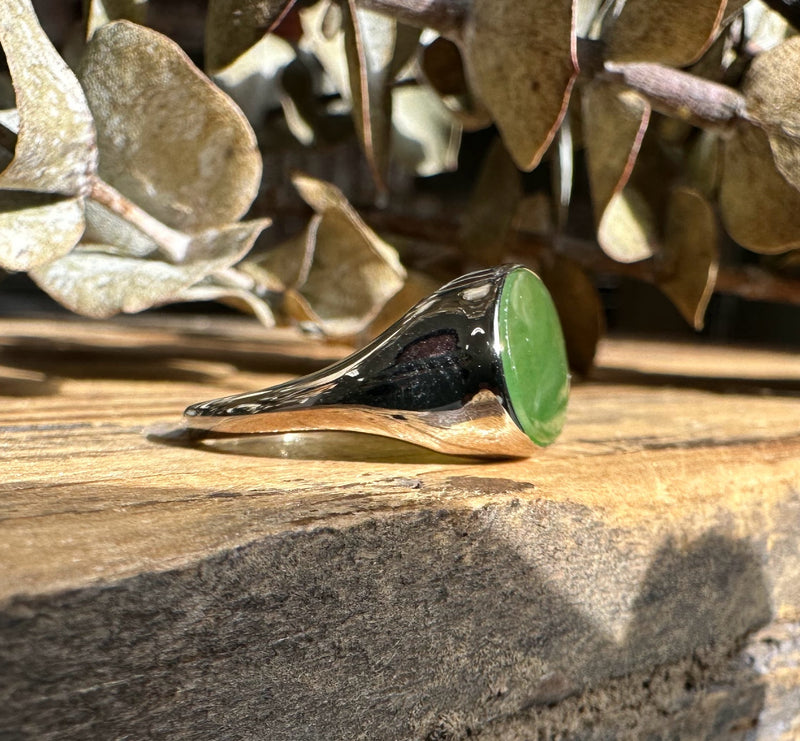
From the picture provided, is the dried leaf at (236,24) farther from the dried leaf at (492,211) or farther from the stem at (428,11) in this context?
the dried leaf at (492,211)

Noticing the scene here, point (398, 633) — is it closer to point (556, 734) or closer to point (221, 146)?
point (556, 734)

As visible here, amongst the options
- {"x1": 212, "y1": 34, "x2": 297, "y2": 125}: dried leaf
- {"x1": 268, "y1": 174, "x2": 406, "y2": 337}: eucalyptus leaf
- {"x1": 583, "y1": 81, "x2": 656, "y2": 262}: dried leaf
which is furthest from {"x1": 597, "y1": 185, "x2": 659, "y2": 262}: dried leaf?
{"x1": 212, "y1": 34, "x2": 297, "y2": 125}: dried leaf

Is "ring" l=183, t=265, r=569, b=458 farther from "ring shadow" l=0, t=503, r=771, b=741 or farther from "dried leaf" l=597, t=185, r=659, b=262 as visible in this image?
"dried leaf" l=597, t=185, r=659, b=262

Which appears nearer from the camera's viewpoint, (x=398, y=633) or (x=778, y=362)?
(x=398, y=633)

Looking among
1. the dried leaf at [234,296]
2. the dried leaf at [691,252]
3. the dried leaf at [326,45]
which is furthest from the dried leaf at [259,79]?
the dried leaf at [691,252]

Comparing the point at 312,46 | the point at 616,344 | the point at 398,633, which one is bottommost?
the point at 616,344

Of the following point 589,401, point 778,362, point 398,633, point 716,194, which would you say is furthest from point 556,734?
point 778,362
